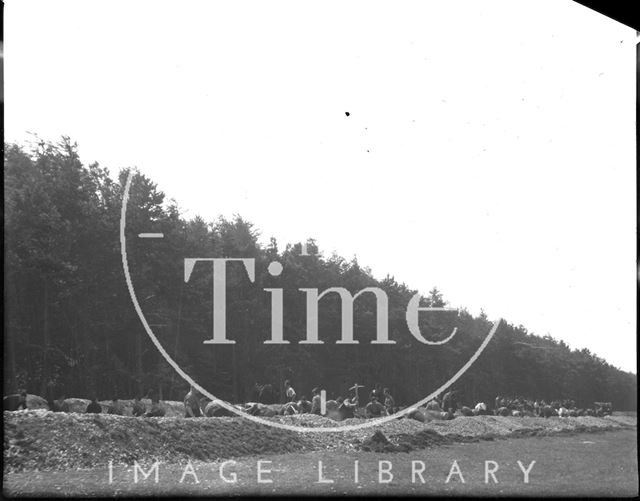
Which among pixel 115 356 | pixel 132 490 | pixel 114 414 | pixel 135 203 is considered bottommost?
pixel 132 490

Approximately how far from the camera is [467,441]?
5.61m

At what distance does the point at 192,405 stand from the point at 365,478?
1.23 m

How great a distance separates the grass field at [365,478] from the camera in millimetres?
5512

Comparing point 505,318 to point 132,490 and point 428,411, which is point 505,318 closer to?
point 428,411

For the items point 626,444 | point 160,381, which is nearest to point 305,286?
point 160,381

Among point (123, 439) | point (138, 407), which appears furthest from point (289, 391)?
point (123, 439)

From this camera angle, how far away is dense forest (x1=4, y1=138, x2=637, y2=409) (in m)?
5.51

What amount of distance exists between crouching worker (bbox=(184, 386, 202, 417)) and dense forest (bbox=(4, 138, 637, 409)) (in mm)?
57

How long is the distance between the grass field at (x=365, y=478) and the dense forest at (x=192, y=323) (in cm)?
41

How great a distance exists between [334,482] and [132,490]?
4.34 ft

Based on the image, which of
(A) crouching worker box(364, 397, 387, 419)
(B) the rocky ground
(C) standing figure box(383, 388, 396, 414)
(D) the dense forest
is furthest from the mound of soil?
(C) standing figure box(383, 388, 396, 414)

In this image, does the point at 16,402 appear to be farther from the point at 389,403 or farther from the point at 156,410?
the point at 389,403

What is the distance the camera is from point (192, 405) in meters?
5.58
